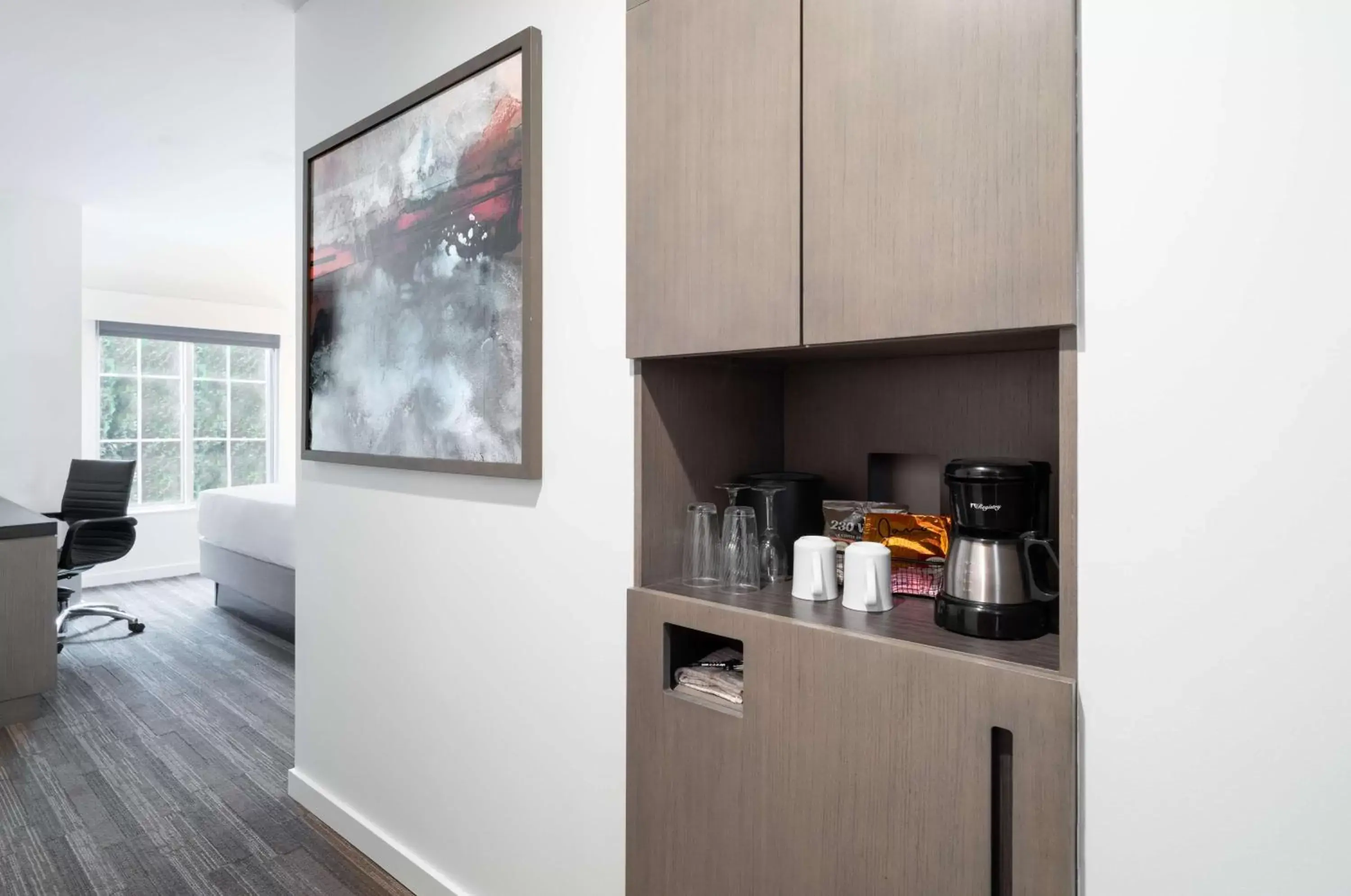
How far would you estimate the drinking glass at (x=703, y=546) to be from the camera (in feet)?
5.11

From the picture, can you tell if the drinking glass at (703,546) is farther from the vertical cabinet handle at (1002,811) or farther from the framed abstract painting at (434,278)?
the vertical cabinet handle at (1002,811)

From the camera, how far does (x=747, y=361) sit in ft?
5.38

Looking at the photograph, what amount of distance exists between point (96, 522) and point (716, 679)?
448 cm

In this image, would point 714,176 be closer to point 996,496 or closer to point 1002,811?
point 996,496

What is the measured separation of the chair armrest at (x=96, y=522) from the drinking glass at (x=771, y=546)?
431 cm

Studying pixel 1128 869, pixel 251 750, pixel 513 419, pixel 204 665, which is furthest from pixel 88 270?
pixel 1128 869

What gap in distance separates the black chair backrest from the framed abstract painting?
9.78ft

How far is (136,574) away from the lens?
5973 millimetres

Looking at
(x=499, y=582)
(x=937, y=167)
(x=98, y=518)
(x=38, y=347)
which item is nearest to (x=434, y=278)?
(x=499, y=582)

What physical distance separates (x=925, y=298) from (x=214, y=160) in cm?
441

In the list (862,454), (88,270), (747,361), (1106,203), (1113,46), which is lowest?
(862,454)

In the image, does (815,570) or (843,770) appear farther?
(815,570)

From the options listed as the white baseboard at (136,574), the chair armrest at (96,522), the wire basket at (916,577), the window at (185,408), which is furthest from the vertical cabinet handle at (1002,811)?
the window at (185,408)

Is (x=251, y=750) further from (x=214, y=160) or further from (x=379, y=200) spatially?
(x=214, y=160)
